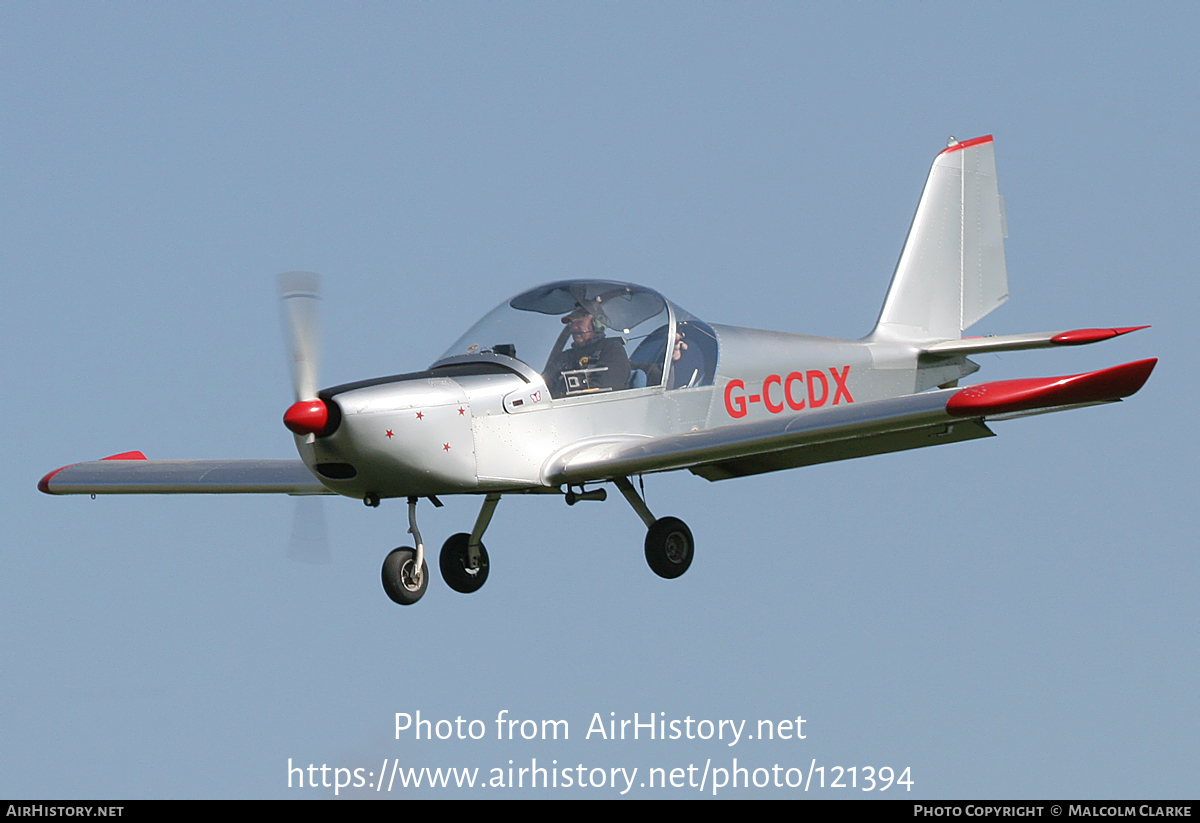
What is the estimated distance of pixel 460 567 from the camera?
1423 centimetres

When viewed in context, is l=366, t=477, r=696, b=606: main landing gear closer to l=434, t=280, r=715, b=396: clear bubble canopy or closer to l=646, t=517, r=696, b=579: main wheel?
l=646, t=517, r=696, b=579: main wheel

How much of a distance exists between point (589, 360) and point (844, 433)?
8.04 ft

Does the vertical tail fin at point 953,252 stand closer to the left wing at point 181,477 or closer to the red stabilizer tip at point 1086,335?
the red stabilizer tip at point 1086,335

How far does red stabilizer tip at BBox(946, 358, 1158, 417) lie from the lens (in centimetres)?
1107

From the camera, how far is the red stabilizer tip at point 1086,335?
1513 centimetres

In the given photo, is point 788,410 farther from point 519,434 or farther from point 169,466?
point 169,466

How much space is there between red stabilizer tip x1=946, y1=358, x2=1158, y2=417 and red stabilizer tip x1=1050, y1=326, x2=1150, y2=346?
374 cm

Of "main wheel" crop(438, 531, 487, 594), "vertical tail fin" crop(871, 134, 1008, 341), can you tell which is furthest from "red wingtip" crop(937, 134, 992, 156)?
"main wheel" crop(438, 531, 487, 594)

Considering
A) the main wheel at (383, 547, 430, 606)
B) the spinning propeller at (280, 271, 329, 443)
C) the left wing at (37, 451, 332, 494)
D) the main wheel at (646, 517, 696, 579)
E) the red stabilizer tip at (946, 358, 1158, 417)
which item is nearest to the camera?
the red stabilizer tip at (946, 358, 1158, 417)

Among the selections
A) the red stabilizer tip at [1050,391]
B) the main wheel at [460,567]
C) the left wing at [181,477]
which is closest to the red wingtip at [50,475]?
the left wing at [181,477]

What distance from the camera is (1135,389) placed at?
1115 centimetres

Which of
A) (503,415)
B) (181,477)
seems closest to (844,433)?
(503,415)

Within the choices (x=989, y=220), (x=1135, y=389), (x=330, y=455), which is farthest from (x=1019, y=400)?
(x=989, y=220)

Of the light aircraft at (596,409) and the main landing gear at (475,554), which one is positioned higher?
the light aircraft at (596,409)
